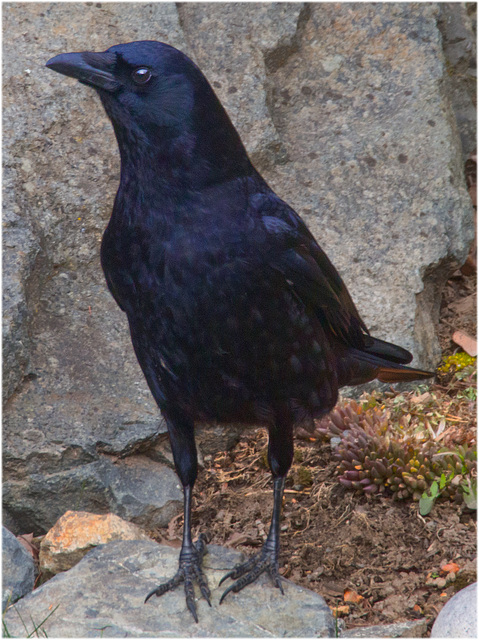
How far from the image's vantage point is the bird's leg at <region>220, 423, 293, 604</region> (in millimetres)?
3061

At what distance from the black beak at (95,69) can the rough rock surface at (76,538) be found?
2.00 meters

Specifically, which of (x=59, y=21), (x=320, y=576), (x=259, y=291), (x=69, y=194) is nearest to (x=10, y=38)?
(x=59, y=21)

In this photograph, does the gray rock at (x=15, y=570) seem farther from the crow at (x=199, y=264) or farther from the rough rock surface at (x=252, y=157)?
the crow at (x=199, y=264)

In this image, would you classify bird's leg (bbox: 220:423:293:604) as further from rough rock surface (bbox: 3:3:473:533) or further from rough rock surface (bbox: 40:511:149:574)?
rough rock surface (bbox: 3:3:473:533)

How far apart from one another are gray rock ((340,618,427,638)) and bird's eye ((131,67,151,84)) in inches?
88.7

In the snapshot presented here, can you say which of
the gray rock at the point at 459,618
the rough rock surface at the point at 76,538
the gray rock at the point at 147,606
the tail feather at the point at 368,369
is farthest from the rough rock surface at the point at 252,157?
the gray rock at the point at 459,618

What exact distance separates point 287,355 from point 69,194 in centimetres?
200

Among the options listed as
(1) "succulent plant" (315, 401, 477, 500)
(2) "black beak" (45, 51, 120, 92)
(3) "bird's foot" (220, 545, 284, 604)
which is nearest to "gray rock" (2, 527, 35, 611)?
(3) "bird's foot" (220, 545, 284, 604)

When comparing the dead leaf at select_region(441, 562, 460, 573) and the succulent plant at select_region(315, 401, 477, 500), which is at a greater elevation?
the succulent plant at select_region(315, 401, 477, 500)

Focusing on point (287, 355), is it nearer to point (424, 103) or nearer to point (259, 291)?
point (259, 291)

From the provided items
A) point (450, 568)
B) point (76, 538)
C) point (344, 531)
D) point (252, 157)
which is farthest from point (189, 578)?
point (252, 157)

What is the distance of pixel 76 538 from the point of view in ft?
11.2

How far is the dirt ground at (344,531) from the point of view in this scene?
325 centimetres

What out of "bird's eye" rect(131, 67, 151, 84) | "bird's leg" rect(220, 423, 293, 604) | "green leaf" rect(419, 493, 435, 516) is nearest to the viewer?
"bird's eye" rect(131, 67, 151, 84)
